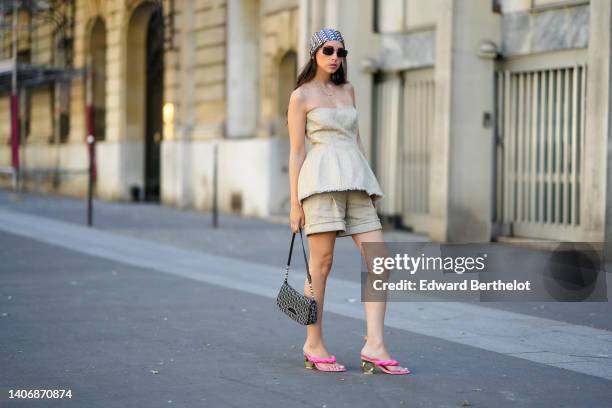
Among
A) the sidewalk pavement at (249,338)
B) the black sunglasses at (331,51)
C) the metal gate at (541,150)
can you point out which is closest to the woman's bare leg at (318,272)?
the sidewalk pavement at (249,338)

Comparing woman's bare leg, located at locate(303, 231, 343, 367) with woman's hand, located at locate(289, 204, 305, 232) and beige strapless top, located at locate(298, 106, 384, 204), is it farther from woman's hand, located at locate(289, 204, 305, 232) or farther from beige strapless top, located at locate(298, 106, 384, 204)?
beige strapless top, located at locate(298, 106, 384, 204)

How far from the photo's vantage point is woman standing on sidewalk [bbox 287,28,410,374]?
21.8 feet

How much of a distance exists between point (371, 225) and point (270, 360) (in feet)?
3.66

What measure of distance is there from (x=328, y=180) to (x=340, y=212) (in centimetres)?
20

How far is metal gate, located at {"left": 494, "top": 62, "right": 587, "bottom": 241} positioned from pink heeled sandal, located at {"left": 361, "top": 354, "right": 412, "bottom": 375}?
836 cm

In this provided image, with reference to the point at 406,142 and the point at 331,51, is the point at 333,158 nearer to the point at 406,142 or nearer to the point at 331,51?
the point at 331,51

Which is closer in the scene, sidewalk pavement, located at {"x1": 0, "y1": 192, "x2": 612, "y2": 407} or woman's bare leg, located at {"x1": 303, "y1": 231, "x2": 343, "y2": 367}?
sidewalk pavement, located at {"x1": 0, "y1": 192, "x2": 612, "y2": 407}

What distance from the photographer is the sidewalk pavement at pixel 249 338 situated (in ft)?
20.4

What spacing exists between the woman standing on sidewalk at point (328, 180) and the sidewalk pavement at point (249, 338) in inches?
10.7

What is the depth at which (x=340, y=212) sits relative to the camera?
21.9 feet

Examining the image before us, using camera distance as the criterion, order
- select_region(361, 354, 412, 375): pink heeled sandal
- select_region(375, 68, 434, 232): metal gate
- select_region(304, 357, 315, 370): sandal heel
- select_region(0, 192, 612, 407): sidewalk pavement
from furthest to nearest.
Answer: select_region(375, 68, 434, 232): metal gate
select_region(304, 357, 315, 370): sandal heel
select_region(361, 354, 412, 375): pink heeled sandal
select_region(0, 192, 612, 407): sidewalk pavement

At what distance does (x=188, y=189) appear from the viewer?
25312mm

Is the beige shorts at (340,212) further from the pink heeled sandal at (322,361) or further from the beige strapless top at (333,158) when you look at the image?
the pink heeled sandal at (322,361)

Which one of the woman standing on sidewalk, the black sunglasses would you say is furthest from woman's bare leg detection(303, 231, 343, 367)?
the black sunglasses
